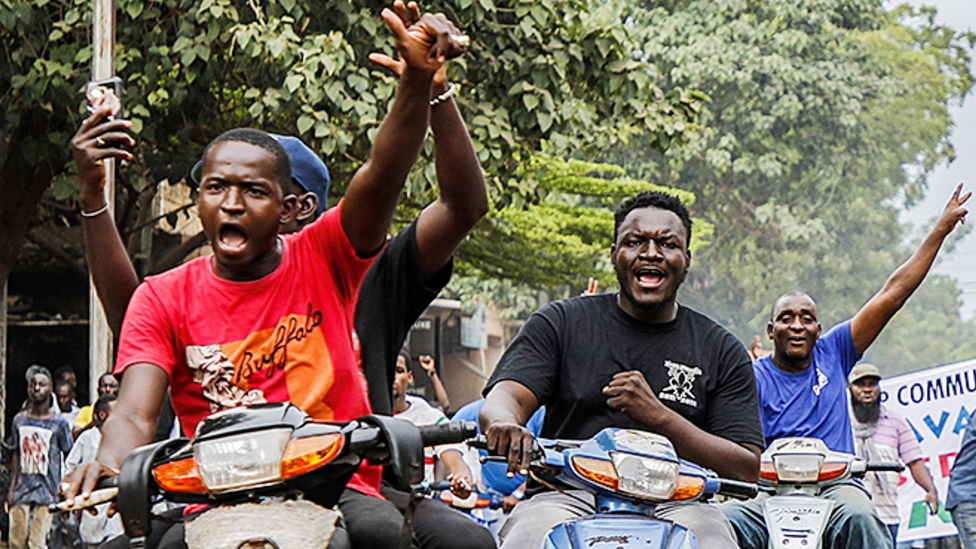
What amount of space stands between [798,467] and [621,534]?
9.03ft

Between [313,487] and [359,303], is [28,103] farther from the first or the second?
[313,487]

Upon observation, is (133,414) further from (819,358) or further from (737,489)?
(819,358)

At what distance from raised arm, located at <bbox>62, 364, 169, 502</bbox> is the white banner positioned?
1071cm

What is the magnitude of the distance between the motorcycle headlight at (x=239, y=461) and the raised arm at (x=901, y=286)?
5238 mm

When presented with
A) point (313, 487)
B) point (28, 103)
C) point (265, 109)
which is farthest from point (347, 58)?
point (313, 487)

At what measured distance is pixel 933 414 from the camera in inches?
526

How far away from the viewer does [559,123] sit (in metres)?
11.8

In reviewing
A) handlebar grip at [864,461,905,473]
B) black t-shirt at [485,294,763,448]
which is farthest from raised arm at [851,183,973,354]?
black t-shirt at [485,294,763,448]

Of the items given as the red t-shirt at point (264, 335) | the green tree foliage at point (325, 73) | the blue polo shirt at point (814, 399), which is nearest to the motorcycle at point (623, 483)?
the red t-shirt at point (264, 335)

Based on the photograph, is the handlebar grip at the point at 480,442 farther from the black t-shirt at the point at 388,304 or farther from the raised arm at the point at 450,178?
the raised arm at the point at 450,178

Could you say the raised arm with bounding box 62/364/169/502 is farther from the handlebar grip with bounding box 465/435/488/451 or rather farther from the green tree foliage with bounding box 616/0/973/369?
the green tree foliage with bounding box 616/0/973/369

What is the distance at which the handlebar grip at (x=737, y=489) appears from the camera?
440cm

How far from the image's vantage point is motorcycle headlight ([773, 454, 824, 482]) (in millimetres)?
6480

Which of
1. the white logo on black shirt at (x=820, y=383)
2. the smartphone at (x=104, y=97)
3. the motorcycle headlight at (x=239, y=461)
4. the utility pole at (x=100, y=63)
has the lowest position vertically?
the motorcycle headlight at (x=239, y=461)
